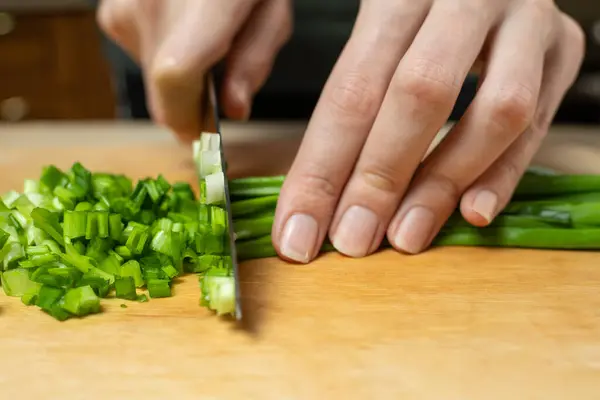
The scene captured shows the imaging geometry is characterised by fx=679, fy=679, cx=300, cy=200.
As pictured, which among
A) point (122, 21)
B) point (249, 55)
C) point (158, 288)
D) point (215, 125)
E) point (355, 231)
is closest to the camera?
point (158, 288)

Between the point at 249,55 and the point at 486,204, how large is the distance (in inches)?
31.0

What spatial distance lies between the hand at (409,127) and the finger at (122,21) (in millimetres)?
803

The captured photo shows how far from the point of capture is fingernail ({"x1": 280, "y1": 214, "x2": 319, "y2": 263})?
1345 mm

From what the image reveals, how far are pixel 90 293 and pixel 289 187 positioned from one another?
16.8 inches

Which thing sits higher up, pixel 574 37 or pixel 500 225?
pixel 574 37

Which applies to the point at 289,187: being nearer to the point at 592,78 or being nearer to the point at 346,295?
the point at 346,295

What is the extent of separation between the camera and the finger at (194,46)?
5.30 ft

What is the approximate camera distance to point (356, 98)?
1324mm

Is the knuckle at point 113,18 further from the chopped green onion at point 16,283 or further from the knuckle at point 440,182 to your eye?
the knuckle at point 440,182

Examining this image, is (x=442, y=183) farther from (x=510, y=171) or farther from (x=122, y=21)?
(x=122, y=21)

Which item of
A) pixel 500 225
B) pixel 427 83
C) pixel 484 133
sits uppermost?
pixel 427 83

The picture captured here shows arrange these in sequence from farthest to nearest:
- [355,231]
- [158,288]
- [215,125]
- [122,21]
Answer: [122,21] < [215,125] < [355,231] < [158,288]

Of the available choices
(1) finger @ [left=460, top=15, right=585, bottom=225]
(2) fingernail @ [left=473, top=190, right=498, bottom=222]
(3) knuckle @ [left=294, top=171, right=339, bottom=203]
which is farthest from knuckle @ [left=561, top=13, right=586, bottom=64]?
(3) knuckle @ [left=294, top=171, right=339, bottom=203]

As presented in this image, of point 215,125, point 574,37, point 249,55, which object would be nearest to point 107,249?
point 215,125
